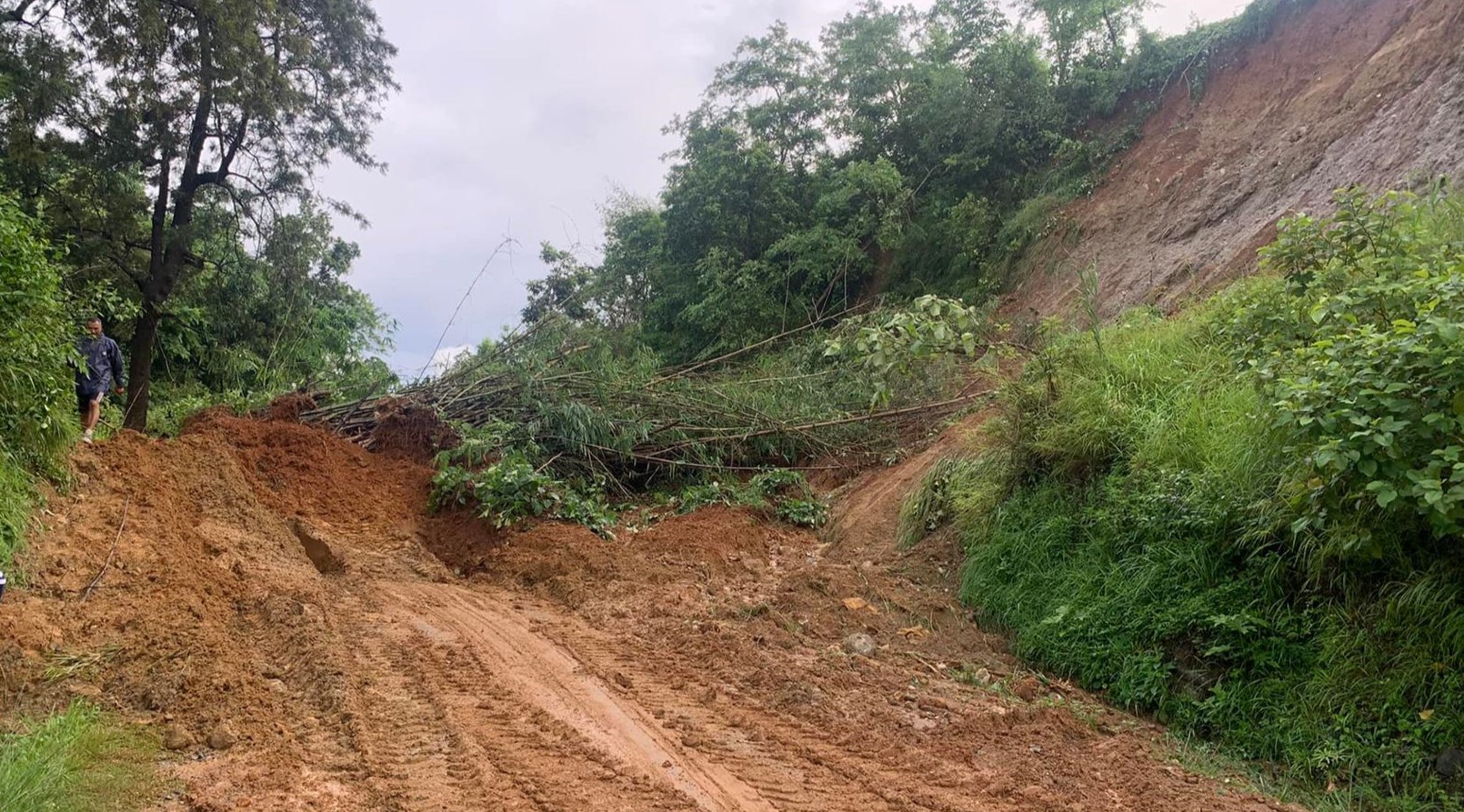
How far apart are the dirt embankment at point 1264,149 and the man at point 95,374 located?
10.7m

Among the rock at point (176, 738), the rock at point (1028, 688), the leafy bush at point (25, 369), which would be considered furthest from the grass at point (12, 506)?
the rock at point (1028, 688)

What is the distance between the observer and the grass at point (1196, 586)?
3.23 metres

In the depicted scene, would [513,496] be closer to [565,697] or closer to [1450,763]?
[565,697]

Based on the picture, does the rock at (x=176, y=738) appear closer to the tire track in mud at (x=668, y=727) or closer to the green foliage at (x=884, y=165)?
the tire track in mud at (x=668, y=727)

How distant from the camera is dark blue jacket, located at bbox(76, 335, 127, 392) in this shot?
6.82 m

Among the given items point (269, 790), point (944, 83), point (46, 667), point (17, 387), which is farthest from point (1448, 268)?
point (944, 83)

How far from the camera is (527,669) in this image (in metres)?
4.23

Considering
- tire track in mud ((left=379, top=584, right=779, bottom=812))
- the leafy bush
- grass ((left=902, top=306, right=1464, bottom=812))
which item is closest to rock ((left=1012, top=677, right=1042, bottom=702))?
grass ((left=902, top=306, right=1464, bottom=812))

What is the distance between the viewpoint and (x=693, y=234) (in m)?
17.7

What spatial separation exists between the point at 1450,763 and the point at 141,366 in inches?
601

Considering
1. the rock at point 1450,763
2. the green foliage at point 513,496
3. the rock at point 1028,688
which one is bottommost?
the rock at point 1450,763

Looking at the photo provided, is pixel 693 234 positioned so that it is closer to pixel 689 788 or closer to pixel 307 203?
pixel 307 203

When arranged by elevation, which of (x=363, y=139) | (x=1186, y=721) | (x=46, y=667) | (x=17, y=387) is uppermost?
(x=363, y=139)

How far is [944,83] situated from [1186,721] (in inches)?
588
